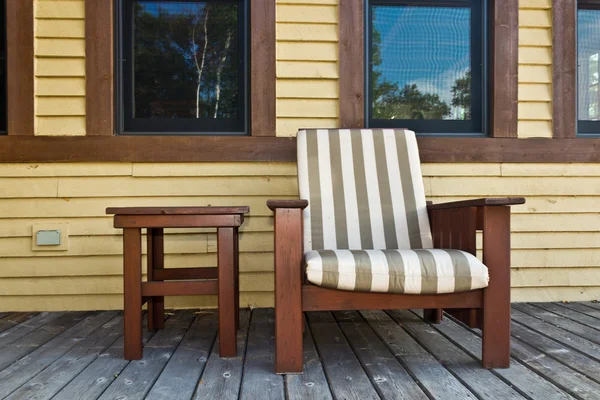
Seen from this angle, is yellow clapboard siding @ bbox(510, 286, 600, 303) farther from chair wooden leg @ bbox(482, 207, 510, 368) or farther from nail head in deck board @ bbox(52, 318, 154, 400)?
nail head in deck board @ bbox(52, 318, 154, 400)

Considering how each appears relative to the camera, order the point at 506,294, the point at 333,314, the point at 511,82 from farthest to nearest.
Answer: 1. the point at 511,82
2. the point at 333,314
3. the point at 506,294

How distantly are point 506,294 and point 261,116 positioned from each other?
1584 millimetres

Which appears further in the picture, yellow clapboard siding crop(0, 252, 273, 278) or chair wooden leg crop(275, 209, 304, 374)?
yellow clapboard siding crop(0, 252, 273, 278)

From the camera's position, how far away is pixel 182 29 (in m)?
2.59

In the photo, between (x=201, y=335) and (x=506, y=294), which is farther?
(x=201, y=335)

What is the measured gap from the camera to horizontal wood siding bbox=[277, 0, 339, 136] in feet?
8.36

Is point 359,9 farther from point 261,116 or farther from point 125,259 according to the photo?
point 125,259

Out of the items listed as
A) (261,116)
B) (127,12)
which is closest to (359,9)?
(261,116)

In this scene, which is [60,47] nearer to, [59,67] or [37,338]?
[59,67]

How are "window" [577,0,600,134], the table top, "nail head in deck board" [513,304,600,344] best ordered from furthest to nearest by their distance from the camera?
"window" [577,0,600,134]
"nail head in deck board" [513,304,600,344]
the table top

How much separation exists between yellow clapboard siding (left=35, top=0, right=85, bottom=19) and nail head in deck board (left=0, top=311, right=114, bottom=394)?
1.71 meters

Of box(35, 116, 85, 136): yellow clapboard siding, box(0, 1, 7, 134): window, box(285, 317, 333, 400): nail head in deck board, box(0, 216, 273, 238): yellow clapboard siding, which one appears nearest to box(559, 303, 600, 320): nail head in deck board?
box(285, 317, 333, 400): nail head in deck board

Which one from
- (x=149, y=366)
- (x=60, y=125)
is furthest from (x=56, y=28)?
(x=149, y=366)

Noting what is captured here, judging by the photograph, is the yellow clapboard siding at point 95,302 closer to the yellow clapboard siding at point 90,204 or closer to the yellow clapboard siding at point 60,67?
the yellow clapboard siding at point 90,204
